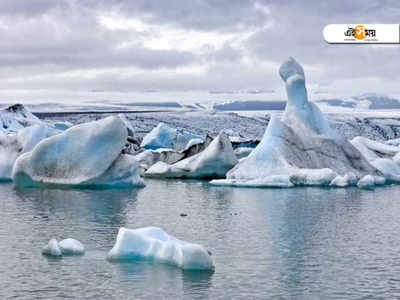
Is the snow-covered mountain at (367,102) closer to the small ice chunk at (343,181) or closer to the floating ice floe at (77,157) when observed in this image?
the small ice chunk at (343,181)

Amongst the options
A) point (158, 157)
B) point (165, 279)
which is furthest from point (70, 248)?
point (158, 157)

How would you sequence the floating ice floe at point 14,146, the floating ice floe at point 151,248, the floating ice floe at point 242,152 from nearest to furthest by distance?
1. the floating ice floe at point 151,248
2. the floating ice floe at point 14,146
3. the floating ice floe at point 242,152

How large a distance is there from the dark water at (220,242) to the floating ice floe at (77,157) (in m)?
0.84

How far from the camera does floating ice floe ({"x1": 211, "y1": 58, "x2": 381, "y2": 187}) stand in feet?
82.5

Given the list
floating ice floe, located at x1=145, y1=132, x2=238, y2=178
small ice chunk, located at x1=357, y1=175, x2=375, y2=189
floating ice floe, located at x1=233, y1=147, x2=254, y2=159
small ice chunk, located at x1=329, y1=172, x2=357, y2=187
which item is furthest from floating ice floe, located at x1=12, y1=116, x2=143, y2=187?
floating ice floe, located at x1=233, y1=147, x2=254, y2=159

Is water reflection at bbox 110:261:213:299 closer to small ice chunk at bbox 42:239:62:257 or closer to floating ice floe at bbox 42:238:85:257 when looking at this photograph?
floating ice floe at bbox 42:238:85:257

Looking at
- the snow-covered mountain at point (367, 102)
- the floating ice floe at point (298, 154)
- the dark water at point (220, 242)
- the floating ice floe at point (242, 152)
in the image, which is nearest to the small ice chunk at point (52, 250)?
the dark water at point (220, 242)

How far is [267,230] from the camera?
14.2 m

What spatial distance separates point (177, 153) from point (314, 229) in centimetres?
1767

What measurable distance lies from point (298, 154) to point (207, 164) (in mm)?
4135

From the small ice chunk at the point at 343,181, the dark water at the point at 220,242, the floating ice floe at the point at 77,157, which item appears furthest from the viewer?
the small ice chunk at the point at 343,181

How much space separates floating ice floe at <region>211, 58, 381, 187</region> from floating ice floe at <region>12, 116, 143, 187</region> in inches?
186

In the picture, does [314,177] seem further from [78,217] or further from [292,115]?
[78,217]

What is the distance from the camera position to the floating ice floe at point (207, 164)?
94.0 ft
